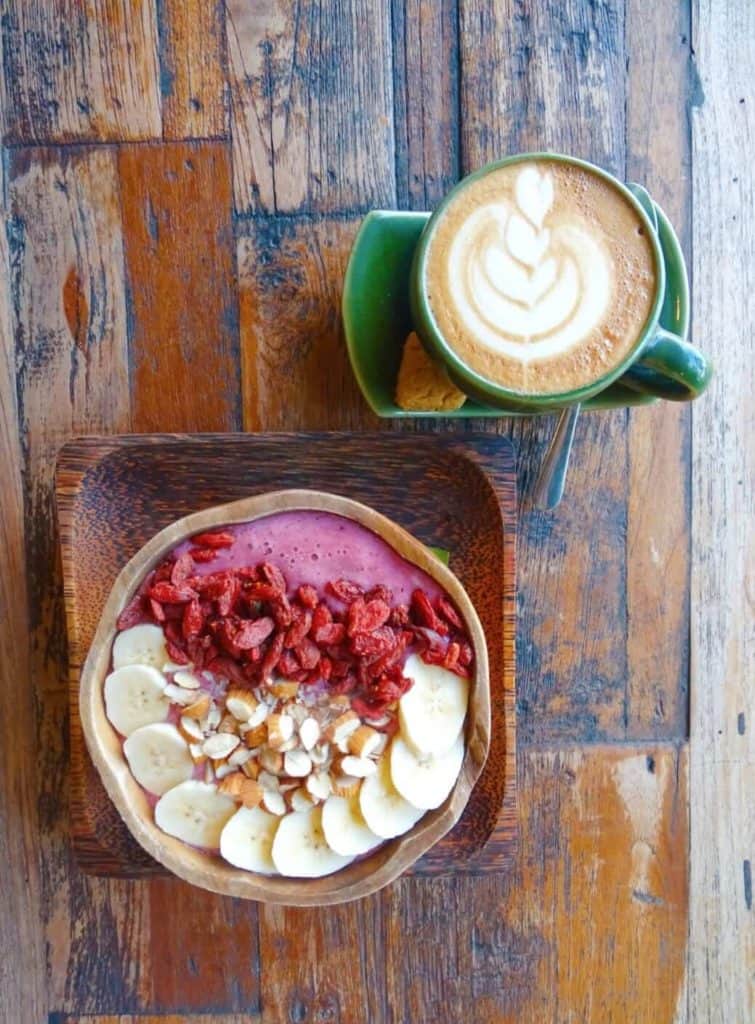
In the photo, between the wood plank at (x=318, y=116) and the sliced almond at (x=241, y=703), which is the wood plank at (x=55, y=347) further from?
the sliced almond at (x=241, y=703)

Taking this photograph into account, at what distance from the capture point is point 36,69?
1.31 meters

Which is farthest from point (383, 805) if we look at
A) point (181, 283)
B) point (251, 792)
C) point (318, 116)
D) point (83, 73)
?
point (83, 73)

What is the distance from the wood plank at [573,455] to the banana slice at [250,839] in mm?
413

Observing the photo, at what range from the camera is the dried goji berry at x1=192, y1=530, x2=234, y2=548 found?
46.0 inches

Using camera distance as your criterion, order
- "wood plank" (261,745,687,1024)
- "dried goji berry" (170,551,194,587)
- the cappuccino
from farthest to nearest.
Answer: "wood plank" (261,745,687,1024) < "dried goji berry" (170,551,194,587) < the cappuccino

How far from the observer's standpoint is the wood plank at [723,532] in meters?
1.34

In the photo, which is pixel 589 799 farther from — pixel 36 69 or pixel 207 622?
pixel 36 69

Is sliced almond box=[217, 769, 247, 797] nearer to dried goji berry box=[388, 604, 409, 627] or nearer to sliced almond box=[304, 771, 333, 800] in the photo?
sliced almond box=[304, 771, 333, 800]

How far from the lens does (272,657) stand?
1117 mm

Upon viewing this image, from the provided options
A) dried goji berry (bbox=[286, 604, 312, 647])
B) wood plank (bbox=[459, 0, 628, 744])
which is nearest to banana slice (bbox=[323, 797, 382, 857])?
dried goji berry (bbox=[286, 604, 312, 647])

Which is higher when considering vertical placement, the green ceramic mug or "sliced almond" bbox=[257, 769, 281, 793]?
the green ceramic mug

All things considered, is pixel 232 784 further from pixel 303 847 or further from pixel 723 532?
pixel 723 532

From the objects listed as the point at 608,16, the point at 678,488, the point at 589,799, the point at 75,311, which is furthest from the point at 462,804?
the point at 608,16

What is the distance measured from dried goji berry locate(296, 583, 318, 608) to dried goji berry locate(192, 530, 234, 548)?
108 mm
